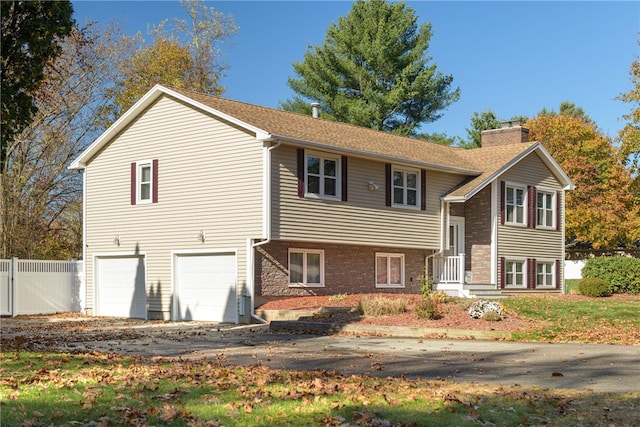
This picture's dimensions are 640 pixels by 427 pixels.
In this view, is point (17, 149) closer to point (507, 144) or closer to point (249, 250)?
point (249, 250)

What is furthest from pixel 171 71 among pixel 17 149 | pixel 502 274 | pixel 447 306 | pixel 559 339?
pixel 559 339

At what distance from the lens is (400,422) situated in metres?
7.60

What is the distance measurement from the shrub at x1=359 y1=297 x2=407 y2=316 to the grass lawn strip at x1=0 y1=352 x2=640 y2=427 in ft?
33.1

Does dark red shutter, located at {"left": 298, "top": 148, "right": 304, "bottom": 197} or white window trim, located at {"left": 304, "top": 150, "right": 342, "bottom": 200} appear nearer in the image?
dark red shutter, located at {"left": 298, "top": 148, "right": 304, "bottom": 197}

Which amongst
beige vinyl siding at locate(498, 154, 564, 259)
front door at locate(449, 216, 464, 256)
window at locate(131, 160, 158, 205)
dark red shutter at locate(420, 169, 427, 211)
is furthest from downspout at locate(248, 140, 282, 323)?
beige vinyl siding at locate(498, 154, 564, 259)

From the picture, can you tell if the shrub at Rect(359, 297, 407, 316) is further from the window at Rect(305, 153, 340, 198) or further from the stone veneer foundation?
the window at Rect(305, 153, 340, 198)

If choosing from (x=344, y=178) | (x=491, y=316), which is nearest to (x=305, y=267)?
(x=344, y=178)

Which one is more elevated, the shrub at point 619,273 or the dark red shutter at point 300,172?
Result: the dark red shutter at point 300,172

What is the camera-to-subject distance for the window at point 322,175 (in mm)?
24484

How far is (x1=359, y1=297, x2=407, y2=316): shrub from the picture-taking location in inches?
811

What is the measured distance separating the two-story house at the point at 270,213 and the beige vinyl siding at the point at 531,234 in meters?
0.12

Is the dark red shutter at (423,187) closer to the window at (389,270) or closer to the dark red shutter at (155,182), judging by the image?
the window at (389,270)

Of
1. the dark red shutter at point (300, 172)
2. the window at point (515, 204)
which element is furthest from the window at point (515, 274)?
the dark red shutter at point (300, 172)

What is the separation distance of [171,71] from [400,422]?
134 feet
